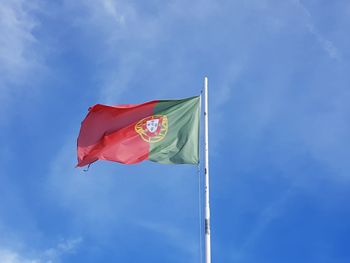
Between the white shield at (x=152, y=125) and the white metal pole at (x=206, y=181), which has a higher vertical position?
the white shield at (x=152, y=125)

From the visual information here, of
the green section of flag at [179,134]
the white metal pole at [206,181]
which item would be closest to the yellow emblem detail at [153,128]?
the green section of flag at [179,134]

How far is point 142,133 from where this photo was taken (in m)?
24.5

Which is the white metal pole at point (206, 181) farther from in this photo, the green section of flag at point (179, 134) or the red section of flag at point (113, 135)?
the red section of flag at point (113, 135)

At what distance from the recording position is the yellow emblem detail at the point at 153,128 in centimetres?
2398

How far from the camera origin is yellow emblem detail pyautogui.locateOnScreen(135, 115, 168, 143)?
2398cm

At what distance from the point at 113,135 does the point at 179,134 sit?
2965 mm

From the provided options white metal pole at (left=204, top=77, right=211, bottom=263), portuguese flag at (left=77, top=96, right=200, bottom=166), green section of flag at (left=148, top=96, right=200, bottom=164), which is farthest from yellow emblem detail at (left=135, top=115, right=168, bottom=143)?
white metal pole at (left=204, top=77, right=211, bottom=263)

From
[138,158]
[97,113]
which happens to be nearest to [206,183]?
[138,158]

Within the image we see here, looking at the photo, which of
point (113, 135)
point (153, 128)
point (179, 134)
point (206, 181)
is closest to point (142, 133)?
point (153, 128)

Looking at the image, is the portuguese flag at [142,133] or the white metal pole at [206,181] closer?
the white metal pole at [206,181]

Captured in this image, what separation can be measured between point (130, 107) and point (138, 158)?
2.75m

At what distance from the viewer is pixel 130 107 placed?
25.3 metres

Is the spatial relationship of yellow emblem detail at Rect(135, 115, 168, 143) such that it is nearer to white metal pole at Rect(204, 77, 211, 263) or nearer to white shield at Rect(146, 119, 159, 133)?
white shield at Rect(146, 119, 159, 133)

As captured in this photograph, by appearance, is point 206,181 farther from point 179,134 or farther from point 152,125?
point 152,125
